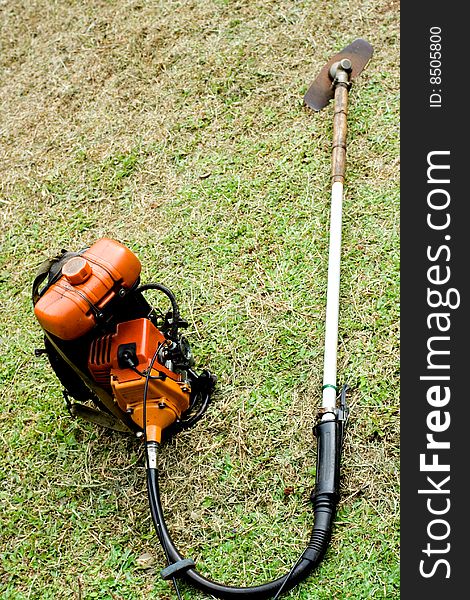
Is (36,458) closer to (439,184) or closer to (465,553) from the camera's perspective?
(465,553)

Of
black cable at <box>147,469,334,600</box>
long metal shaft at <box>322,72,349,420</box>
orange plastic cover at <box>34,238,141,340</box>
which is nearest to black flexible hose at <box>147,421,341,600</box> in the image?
black cable at <box>147,469,334,600</box>

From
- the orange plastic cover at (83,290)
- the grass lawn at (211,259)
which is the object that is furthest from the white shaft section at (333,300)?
the orange plastic cover at (83,290)

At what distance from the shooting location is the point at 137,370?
111 inches

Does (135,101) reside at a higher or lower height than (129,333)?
higher

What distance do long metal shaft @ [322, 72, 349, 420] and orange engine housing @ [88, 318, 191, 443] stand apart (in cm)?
65

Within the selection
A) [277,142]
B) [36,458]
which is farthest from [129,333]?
[277,142]

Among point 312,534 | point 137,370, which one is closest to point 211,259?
point 137,370

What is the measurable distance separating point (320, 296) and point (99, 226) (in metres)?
1.41

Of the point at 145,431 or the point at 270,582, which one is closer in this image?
the point at 270,582

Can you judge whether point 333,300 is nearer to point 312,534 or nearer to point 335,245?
point 335,245

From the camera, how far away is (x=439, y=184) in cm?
362

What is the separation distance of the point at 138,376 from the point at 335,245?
121cm

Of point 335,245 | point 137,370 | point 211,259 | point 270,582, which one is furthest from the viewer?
point 211,259

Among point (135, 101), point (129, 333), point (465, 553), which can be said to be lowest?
point (465, 553)
